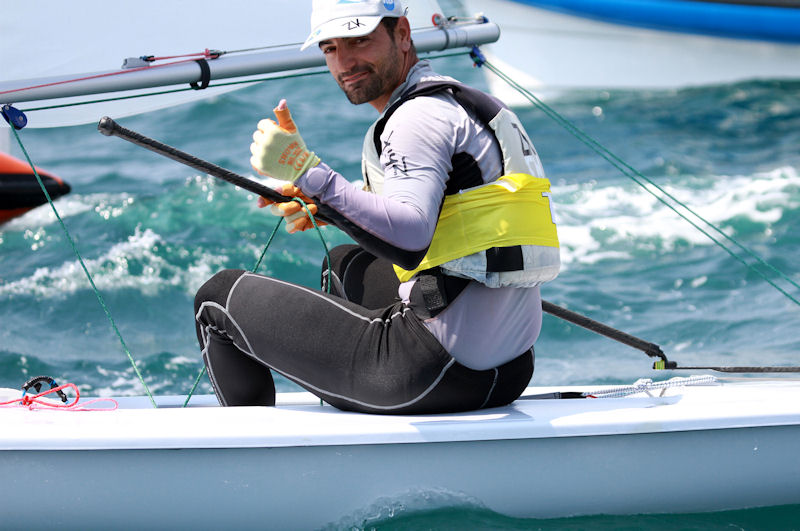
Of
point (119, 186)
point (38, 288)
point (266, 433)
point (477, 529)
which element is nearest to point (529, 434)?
point (477, 529)

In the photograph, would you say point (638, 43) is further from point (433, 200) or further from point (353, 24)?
point (433, 200)

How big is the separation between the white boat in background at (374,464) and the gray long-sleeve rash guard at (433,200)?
0.16m

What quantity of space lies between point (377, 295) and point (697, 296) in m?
2.65

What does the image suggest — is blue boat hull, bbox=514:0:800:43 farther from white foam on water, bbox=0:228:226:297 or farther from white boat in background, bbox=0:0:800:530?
white boat in background, bbox=0:0:800:530

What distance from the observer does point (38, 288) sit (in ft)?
14.0

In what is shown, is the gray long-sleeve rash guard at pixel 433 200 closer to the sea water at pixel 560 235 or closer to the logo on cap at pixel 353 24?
the logo on cap at pixel 353 24

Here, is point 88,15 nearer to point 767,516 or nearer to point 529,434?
point 529,434

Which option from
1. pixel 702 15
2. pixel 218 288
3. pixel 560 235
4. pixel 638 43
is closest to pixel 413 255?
pixel 218 288

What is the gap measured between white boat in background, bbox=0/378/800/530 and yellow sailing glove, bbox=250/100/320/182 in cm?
49

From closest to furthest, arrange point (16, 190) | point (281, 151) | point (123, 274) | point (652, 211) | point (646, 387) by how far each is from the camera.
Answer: point (281, 151)
point (646, 387)
point (123, 274)
point (16, 190)
point (652, 211)

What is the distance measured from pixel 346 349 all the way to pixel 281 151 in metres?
0.41

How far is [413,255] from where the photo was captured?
1.50 m

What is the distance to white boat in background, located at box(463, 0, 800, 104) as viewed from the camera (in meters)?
7.82

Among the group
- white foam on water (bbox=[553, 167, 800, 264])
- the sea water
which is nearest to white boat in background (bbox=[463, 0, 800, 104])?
the sea water
